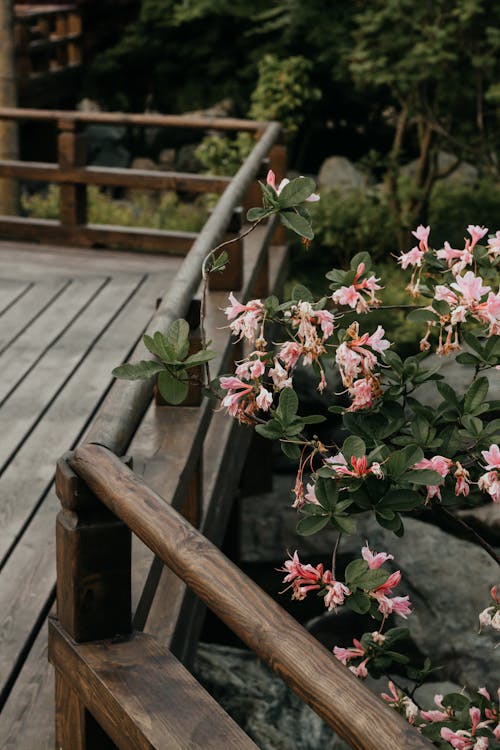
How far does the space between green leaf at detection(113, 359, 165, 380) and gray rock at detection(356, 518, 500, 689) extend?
3.28 m

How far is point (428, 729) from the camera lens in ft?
8.45

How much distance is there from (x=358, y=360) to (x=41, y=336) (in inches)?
127

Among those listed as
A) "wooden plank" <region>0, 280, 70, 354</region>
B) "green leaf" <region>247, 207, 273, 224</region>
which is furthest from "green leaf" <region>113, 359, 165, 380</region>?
"wooden plank" <region>0, 280, 70, 354</region>

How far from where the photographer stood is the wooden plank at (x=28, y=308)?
5247 millimetres

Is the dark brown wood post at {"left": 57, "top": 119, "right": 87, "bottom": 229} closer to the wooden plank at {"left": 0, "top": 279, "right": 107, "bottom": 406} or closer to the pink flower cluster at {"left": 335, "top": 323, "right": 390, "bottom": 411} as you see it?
the wooden plank at {"left": 0, "top": 279, "right": 107, "bottom": 406}

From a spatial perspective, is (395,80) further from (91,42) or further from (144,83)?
(91,42)

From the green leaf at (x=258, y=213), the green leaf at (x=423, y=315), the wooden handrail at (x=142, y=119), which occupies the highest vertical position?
the green leaf at (x=258, y=213)

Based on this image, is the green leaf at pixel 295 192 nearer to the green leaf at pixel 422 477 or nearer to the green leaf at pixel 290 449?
the green leaf at pixel 290 449

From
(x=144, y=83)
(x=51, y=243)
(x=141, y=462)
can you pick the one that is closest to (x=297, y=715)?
(x=141, y=462)

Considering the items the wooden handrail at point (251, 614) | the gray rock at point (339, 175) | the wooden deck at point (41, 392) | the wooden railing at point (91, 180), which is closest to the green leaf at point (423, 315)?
the wooden handrail at point (251, 614)

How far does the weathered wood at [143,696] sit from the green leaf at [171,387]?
47 cm

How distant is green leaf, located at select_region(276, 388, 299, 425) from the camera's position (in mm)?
2221

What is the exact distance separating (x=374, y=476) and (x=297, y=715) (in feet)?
10.3

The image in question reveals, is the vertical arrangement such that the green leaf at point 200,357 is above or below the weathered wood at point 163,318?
above
